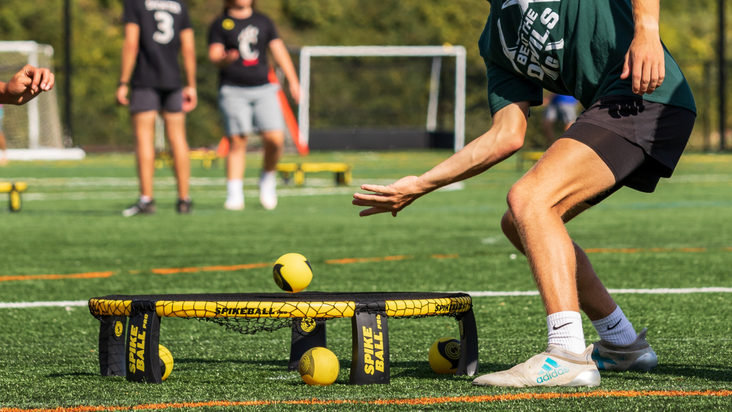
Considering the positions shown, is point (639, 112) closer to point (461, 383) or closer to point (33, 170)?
point (461, 383)

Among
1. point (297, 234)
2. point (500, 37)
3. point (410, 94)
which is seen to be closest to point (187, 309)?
point (500, 37)

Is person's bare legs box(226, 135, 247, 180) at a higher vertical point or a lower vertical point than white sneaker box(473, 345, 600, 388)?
lower

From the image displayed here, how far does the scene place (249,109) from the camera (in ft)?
34.0

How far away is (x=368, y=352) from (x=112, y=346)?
84 centimetres

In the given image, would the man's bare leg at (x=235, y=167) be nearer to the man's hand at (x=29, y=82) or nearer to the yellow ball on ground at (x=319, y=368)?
the man's hand at (x=29, y=82)

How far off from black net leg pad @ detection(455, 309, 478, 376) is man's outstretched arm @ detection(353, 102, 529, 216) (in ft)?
1.36

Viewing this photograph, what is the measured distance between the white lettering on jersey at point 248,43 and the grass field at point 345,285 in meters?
1.54

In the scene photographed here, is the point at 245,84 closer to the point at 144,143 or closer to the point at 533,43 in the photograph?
the point at 144,143

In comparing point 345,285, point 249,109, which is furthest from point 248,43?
point 345,285

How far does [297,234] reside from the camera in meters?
8.09

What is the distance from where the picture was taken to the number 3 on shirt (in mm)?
9828

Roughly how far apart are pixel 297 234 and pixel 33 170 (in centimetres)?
1417

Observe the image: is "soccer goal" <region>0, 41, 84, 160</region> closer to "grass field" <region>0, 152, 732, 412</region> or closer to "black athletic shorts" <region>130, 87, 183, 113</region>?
"grass field" <region>0, 152, 732, 412</region>

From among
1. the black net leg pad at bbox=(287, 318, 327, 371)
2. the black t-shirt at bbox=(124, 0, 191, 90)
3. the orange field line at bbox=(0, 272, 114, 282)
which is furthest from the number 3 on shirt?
the black net leg pad at bbox=(287, 318, 327, 371)
